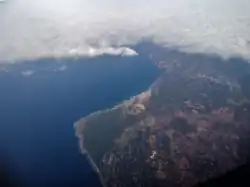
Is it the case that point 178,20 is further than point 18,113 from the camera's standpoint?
Yes

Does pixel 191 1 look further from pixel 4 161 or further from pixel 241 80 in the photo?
pixel 4 161

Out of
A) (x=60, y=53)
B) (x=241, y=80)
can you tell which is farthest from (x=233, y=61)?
(x=60, y=53)

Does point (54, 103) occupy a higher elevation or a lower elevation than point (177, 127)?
higher

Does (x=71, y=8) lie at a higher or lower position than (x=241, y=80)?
higher
